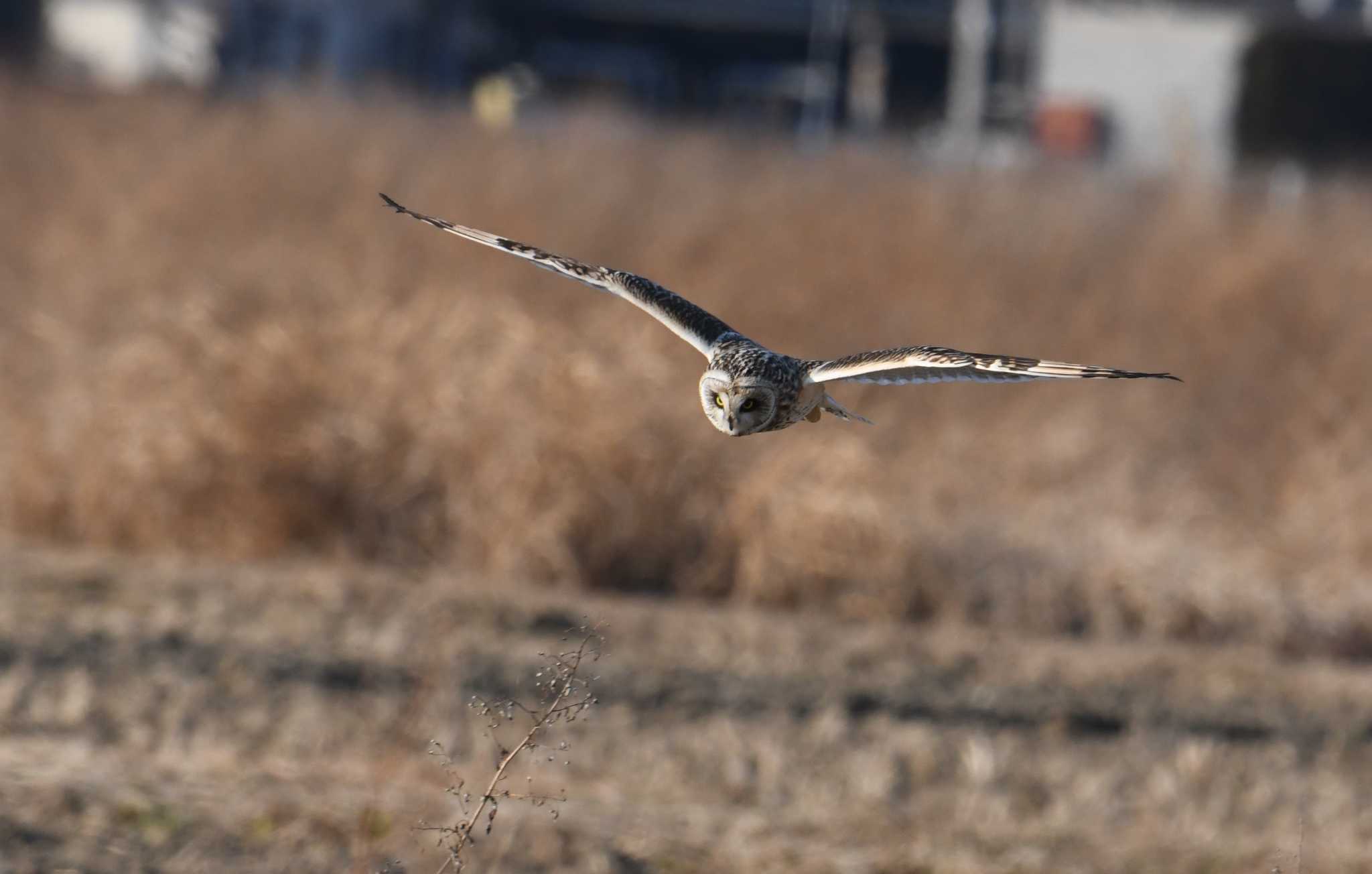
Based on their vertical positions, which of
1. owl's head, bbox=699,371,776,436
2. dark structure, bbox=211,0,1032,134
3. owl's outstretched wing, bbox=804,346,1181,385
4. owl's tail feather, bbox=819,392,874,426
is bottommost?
dark structure, bbox=211,0,1032,134

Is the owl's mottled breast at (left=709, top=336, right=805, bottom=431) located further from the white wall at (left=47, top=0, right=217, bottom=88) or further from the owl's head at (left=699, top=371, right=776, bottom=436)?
the white wall at (left=47, top=0, right=217, bottom=88)

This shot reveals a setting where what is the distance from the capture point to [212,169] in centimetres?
1245

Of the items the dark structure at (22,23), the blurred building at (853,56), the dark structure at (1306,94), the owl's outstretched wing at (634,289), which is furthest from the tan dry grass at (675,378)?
the dark structure at (1306,94)

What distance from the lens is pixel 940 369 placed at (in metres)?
2.21

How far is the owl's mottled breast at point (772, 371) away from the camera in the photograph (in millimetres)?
2273

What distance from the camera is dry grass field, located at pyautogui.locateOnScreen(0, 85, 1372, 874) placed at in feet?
18.9

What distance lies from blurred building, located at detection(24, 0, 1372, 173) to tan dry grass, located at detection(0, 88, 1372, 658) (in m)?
7.80

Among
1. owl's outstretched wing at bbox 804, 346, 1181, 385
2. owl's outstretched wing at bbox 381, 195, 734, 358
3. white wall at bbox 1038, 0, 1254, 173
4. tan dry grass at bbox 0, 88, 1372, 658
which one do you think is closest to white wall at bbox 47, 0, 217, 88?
tan dry grass at bbox 0, 88, 1372, 658

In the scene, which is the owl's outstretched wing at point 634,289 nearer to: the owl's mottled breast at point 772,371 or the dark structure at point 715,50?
the owl's mottled breast at point 772,371

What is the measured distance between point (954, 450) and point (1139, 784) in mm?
3908

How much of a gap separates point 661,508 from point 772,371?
669cm

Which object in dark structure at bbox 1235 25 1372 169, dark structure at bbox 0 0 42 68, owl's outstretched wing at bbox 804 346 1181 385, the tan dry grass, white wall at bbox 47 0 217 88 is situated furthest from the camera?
white wall at bbox 47 0 217 88

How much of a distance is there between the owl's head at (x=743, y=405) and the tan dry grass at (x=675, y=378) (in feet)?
21.3

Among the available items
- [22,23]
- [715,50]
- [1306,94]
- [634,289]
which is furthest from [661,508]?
[715,50]
